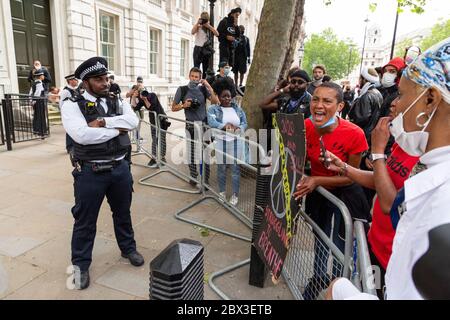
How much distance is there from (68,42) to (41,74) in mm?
2333

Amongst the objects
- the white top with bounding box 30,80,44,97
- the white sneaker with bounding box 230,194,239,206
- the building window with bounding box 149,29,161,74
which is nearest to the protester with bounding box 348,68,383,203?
the white sneaker with bounding box 230,194,239,206

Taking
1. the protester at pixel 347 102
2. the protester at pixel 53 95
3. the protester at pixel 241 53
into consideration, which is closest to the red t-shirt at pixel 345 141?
the protester at pixel 347 102

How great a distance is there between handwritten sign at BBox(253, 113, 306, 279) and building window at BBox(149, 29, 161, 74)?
15.7m

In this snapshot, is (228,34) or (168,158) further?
(228,34)

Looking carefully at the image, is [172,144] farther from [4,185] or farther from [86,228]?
[86,228]

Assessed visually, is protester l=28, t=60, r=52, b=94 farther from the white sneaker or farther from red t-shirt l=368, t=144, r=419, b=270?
red t-shirt l=368, t=144, r=419, b=270

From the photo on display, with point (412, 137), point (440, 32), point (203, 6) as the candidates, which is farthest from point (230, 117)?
point (440, 32)

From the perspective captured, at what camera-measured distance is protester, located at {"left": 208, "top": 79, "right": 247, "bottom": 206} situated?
4199mm

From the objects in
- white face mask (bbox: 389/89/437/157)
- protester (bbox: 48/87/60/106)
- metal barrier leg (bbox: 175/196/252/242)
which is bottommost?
metal barrier leg (bbox: 175/196/252/242)

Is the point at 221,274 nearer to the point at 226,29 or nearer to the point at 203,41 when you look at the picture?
the point at 203,41

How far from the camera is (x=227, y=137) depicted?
425 cm

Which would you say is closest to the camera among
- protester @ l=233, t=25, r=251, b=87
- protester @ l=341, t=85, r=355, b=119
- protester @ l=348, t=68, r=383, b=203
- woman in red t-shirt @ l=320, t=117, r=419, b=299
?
woman in red t-shirt @ l=320, t=117, r=419, b=299

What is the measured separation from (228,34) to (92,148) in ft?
23.1

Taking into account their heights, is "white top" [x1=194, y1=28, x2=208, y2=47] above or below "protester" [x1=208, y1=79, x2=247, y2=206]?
above
